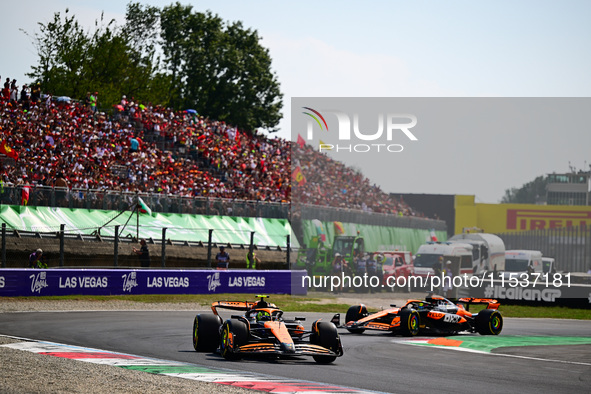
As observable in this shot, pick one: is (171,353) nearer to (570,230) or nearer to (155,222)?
(155,222)

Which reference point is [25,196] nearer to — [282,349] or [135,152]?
[135,152]

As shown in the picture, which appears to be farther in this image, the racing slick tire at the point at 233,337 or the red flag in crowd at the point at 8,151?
the red flag in crowd at the point at 8,151

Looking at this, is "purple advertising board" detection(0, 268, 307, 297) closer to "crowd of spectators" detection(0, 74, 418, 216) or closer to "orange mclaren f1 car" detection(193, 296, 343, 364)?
"crowd of spectators" detection(0, 74, 418, 216)

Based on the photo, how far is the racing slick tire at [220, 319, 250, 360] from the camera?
12844 mm

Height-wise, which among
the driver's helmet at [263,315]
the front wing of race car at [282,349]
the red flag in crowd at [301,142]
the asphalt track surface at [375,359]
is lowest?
the asphalt track surface at [375,359]

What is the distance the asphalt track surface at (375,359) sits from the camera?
36.7 ft

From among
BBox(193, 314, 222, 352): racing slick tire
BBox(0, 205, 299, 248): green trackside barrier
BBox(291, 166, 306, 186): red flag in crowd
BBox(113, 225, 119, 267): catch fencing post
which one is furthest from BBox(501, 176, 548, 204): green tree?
BBox(193, 314, 222, 352): racing slick tire

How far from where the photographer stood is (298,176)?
136 ft

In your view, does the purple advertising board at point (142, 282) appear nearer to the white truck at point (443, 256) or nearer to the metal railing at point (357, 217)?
the metal railing at point (357, 217)

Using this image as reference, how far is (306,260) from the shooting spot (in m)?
36.8

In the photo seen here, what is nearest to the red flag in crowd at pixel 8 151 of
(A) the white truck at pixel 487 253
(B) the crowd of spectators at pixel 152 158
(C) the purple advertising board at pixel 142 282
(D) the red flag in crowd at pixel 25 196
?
(B) the crowd of spectators at pixel 152 158

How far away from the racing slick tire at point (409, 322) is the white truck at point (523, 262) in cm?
1691

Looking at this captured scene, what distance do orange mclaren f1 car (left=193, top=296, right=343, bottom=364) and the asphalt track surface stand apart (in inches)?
7.8

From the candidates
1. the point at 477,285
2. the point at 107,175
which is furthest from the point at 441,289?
the point at 107,175
